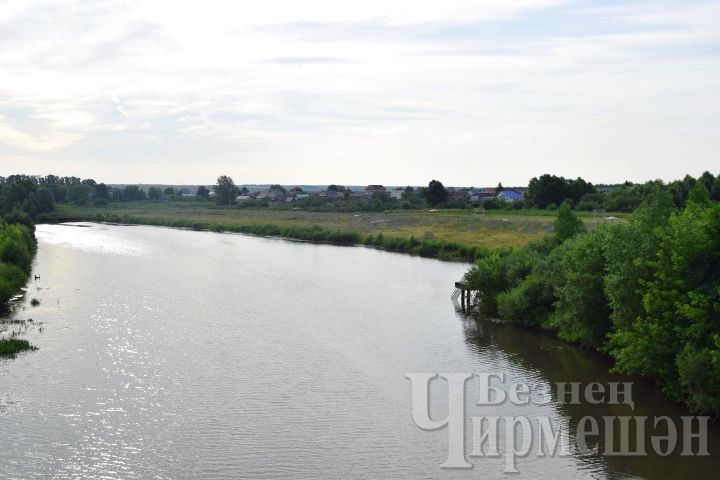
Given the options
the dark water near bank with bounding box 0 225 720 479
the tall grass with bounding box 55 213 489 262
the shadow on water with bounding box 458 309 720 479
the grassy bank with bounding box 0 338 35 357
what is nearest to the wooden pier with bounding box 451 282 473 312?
the dark water near bank with bounding box 0 225 720 479

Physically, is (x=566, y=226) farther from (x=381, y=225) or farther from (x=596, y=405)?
(x=381, y=225)

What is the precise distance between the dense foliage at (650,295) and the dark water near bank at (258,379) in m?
1.41

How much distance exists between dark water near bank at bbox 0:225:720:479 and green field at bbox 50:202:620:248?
20.8 m

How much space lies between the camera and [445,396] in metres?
28.8

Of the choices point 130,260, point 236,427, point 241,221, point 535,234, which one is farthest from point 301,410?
point 241,221

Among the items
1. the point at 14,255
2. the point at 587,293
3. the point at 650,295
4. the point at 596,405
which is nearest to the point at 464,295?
the point at 587,293

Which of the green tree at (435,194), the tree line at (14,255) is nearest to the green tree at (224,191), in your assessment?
the green tree at (435,194)

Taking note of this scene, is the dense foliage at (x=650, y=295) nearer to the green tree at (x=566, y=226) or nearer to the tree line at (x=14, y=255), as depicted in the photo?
the green tree at (x=566, y=226)

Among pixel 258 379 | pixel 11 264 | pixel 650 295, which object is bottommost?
pixel 258 379

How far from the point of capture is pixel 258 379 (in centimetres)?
3047

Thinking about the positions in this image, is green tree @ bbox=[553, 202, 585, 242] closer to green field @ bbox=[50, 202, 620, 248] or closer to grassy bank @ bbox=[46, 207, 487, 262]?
green field @ bbox=[50, 202, 620, 248]

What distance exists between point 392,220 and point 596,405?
81.4m

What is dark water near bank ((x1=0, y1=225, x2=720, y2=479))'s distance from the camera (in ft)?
74.3

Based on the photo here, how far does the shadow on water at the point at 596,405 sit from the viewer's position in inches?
885
